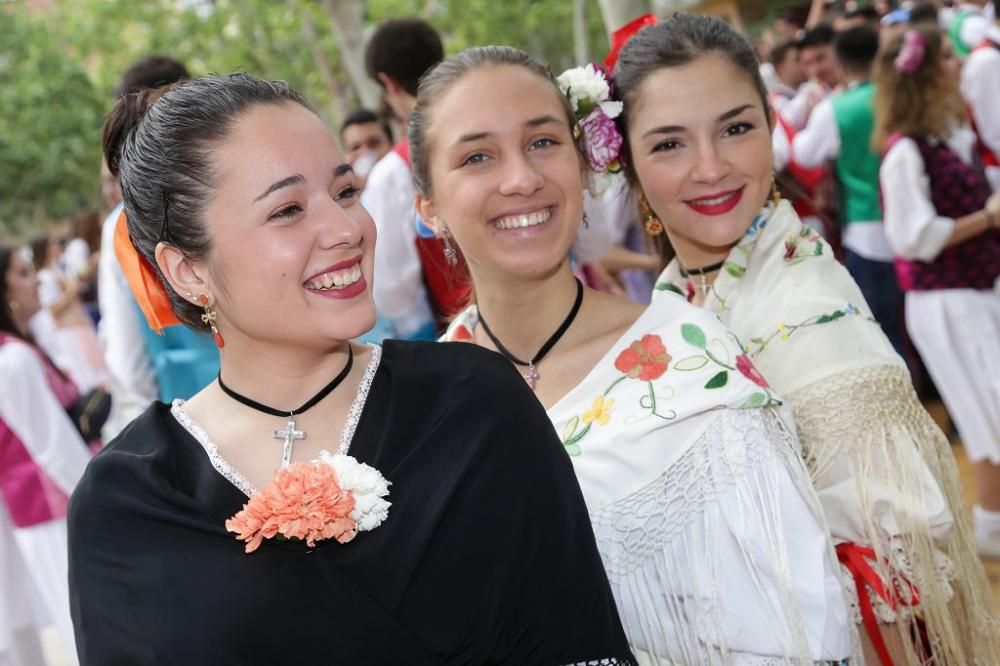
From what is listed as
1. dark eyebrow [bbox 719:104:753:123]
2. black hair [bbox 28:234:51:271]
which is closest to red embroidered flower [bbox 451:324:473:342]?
dark eyebrow [bbox 719:104:753:123]

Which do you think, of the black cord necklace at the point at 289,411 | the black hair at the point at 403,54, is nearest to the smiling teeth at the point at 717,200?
the black cord necklace at the point at 289,411

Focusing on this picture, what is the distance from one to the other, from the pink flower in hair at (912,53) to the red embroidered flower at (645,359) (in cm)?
302

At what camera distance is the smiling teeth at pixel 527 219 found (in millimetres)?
2299

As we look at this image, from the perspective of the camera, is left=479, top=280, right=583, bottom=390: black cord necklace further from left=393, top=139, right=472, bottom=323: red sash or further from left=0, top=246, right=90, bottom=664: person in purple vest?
left=0, top=246, right=90, bottom=664: person in purple vest

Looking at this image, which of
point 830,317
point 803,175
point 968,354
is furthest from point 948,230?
point 830,317

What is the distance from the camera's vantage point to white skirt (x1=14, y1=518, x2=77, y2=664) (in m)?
4.24

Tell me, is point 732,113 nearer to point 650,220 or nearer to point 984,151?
point 650,220

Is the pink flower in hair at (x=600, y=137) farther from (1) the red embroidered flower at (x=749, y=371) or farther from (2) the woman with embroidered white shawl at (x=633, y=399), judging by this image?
(1) the red embroidered flower at (x=749, y=371)

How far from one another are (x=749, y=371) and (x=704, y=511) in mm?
290

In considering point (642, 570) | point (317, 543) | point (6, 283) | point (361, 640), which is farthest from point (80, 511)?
point (6, 283)

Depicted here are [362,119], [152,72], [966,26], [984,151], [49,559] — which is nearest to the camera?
[152,72]

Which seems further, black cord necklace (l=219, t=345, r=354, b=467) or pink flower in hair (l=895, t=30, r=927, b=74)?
pink flower in hair (l=895, t=30, r=927, b=74)

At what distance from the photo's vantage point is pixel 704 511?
2.04 m

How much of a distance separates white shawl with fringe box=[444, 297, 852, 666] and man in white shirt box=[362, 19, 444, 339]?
80.4 inches
